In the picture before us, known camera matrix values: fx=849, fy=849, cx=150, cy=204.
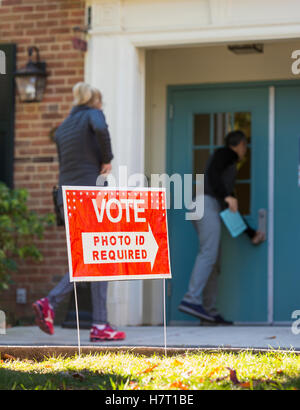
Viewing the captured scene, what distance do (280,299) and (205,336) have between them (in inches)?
68.0

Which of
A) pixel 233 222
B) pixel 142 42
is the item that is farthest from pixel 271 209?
pixel 142 42

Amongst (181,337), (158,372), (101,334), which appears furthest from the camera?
(181,337)

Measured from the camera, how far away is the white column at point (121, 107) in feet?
26.3

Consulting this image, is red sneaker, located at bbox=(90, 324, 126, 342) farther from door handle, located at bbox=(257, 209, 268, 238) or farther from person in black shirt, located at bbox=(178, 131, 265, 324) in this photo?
door handle, located at bbox=(257, 209, 268, 238)

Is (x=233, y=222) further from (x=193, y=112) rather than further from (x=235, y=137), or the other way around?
(x=193, y=112)

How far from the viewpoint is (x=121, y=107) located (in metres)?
8.09

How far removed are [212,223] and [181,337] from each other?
1695 millimetres

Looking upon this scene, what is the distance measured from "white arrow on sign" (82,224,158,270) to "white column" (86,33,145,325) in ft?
9.17

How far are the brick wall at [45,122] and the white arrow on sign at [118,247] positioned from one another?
124 inches

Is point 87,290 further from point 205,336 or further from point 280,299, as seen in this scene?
point 280,299

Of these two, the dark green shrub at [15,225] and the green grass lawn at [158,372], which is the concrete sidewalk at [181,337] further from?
the green grass lawn at [158,372]

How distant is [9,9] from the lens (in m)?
8.70
